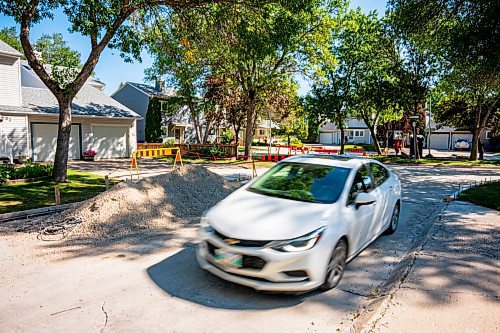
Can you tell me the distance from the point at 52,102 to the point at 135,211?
19.5 m

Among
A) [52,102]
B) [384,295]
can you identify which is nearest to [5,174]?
[52,102]

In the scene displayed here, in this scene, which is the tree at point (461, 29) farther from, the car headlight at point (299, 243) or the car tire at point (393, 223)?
the car headlight at point (299, 243)

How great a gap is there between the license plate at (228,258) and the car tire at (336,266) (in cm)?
108

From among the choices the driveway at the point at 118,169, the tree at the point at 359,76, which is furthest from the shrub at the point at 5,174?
the tree at the point at 359,76

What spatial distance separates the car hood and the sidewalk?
1.18 metres

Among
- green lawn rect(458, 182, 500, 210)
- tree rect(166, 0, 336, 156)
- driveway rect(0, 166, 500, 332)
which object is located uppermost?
tree rect(166, 0, 336, 156)

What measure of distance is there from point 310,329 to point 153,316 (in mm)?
1629

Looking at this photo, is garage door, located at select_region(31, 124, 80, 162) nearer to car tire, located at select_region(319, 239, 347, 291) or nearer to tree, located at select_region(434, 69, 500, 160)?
car tire, located at select_region(319, 239, 347, 291)

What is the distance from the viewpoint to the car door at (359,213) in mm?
4489

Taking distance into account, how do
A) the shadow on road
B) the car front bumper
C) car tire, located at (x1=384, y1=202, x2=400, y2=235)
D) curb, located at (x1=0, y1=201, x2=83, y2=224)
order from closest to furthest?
the car front bumper, the shadow on road, car tire, located at (x1=384, y1=202, x2=400, y2=235), curb, located at (x1=0, y1=201, x2=83, y2=224)

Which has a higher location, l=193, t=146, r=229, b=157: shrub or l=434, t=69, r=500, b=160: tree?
l=434, t=69, r=500, b=160: tree

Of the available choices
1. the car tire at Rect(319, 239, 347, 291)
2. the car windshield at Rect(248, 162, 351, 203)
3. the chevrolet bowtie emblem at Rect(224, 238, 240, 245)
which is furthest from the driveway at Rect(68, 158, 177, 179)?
the car tire at Rect(319, 239, 347, 291)

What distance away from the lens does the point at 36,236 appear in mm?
6258

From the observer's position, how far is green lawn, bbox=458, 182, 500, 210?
8484 mm
